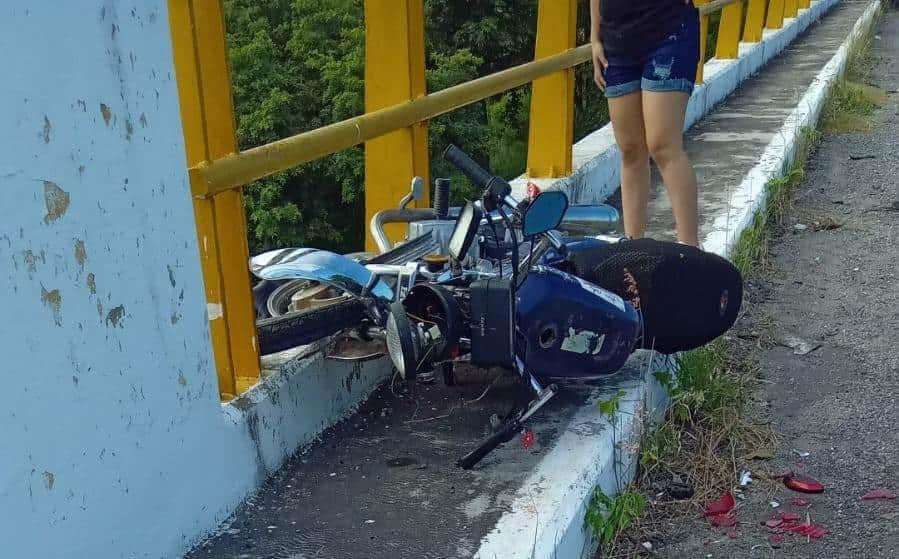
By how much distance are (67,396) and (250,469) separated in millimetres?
677

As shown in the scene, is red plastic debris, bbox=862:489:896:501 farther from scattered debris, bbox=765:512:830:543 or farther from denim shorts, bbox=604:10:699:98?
denim shorts, bbox=604:10:699:98

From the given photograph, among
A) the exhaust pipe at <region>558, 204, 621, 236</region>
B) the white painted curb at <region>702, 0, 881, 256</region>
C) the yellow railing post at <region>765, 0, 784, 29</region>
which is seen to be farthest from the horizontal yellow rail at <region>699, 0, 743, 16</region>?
the exhaust pipe at <region>558, 204, 621, 236</region>

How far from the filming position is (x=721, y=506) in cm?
258

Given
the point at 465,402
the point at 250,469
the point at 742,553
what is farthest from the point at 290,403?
the point at 742,553

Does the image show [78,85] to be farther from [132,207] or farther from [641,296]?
[641,296]

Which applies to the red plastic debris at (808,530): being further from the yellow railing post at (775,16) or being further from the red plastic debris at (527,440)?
the yellow railing post at (775,16)

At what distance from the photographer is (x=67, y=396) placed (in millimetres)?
1687

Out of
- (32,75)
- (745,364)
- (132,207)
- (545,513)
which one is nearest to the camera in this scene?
(32,75)

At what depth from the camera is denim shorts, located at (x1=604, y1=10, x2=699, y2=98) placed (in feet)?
11.1

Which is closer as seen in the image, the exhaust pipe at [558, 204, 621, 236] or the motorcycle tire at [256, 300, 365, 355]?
the motorcycle tire at [256, 300, 365, 355]

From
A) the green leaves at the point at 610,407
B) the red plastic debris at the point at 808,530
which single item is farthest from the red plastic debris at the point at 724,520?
the green leaves at the point at 610,407

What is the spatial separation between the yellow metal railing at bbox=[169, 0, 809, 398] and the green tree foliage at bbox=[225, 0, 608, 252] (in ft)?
26.3

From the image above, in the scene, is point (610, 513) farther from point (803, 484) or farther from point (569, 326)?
point (803, 484)

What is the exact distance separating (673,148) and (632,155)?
11.1 inches
